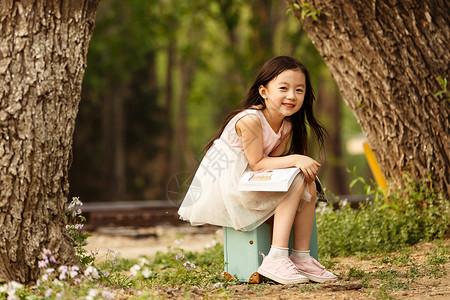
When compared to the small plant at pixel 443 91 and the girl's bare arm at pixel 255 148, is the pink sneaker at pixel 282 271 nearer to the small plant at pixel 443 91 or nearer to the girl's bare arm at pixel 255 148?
the girl's bare arm at pixel 255 148

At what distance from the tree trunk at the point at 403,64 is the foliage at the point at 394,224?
173 millimetres

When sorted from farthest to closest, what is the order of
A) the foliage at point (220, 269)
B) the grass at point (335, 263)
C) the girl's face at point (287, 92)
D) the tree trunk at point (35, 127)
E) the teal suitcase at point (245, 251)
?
the girl's face at point (287, 92)
the teal suitcase at point (245, 251)
the tree trunk at point (35, 127)
the grass at point (335, 263)
the foliage at point (220, 269)

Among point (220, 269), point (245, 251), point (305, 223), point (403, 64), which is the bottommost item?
point (220, 269)

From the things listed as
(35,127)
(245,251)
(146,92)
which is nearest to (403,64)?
(245,251)

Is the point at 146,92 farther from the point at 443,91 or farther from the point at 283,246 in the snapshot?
the point at 283,246

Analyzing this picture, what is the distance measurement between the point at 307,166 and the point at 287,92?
1.86 ft

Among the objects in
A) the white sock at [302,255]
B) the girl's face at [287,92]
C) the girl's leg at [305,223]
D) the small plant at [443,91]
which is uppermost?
the small plant at [443,91]

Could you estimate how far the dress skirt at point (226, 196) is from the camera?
416 cm

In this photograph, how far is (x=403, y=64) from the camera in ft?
18.0

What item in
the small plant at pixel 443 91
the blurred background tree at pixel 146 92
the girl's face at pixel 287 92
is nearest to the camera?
the girl's face at pixel 287 92

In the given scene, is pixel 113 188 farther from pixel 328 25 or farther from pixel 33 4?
pixel 33 4

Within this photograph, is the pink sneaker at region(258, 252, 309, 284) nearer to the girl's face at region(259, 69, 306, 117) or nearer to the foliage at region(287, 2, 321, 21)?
the girl's face at region(259, 69, 306, 117)

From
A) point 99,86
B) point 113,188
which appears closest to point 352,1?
point 99,86

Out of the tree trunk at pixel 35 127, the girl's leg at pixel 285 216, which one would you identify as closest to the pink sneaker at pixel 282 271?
the girl's leg at pixel 285 216
